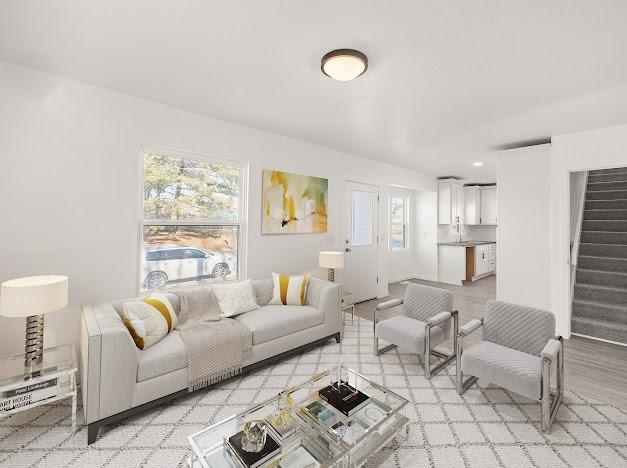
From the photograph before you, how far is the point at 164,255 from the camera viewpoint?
3.08m

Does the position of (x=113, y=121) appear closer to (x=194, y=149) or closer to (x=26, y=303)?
(x=194, y=149)

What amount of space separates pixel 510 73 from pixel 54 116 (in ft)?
12.1

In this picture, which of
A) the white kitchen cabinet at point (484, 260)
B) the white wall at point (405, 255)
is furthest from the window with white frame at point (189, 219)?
the white kitchen cabinet at point (484, 260)

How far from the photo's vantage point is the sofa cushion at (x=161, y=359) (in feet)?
6.79

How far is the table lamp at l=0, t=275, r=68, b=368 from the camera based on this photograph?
181 cm

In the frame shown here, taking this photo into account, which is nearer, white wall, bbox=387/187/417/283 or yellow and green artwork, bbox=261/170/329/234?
yellow and green artwork, bbox=261/170/329/234

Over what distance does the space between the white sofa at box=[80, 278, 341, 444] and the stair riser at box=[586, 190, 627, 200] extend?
18.9ft

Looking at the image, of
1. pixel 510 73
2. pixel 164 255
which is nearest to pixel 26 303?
pixel 164 255

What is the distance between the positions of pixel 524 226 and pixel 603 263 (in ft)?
4.41

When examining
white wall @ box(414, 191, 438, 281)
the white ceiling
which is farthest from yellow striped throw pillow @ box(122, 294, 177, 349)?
white wall @ box(414, 191, 438, 281)

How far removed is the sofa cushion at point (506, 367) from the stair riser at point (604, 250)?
3.38 metres

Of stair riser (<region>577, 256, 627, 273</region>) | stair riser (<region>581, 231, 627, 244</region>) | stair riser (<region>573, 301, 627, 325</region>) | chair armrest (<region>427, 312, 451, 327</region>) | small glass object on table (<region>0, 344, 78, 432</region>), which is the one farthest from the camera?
stair riser (<region>581, 231, 627, 244</region>)

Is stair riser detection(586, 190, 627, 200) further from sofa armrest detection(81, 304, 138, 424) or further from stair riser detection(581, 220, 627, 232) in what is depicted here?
sofa armrest detection(81, 304, 138, 424)

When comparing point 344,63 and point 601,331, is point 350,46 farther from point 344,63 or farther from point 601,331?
point 601,331
